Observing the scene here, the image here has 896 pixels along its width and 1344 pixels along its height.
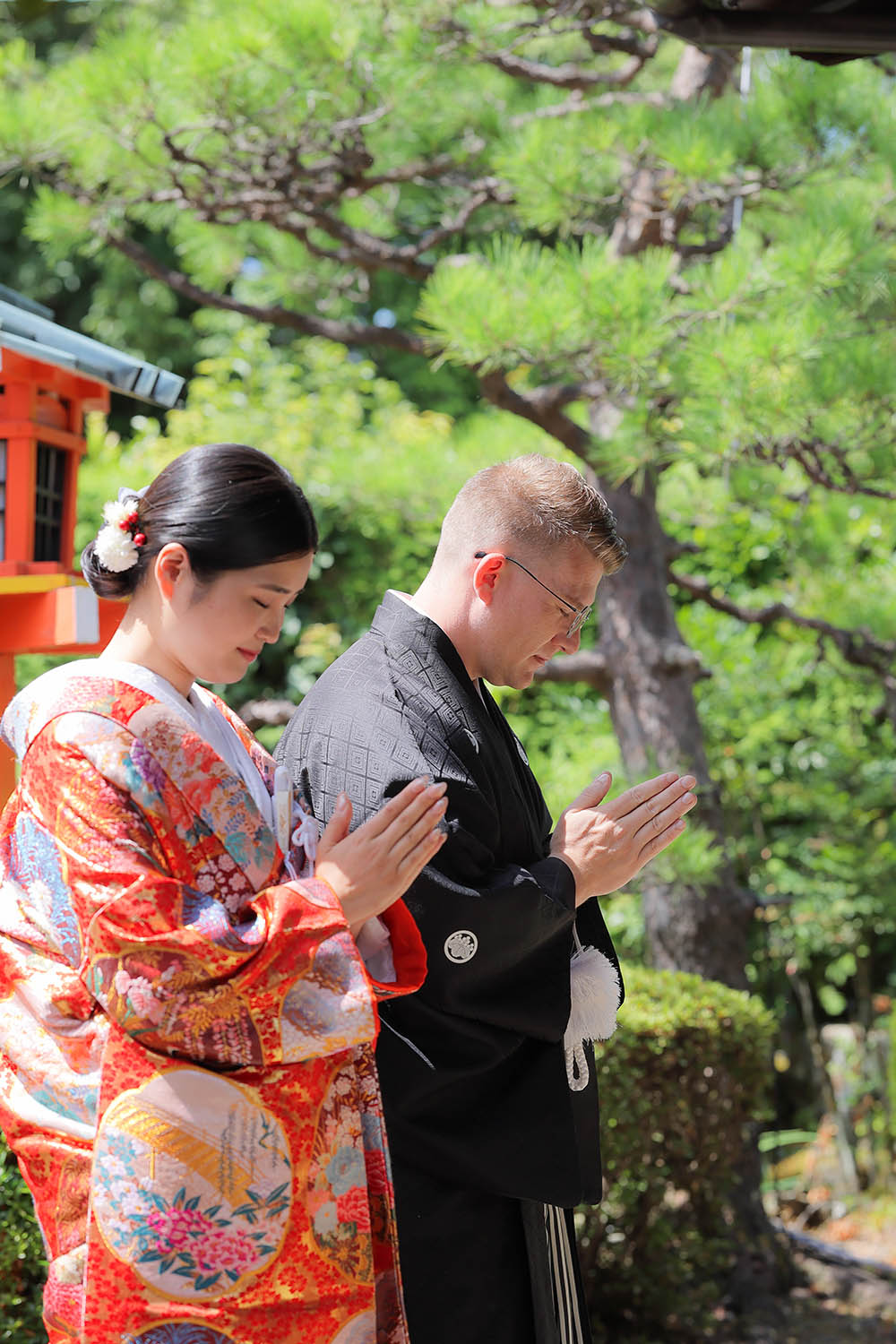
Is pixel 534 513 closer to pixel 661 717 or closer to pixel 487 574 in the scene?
pixel 487 574

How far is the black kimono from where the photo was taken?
185 cm

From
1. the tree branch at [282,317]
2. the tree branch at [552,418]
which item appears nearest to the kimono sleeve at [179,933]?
the tree branch at [552,418]

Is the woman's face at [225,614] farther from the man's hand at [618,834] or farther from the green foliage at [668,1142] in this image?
the green foliage at [668,1142]

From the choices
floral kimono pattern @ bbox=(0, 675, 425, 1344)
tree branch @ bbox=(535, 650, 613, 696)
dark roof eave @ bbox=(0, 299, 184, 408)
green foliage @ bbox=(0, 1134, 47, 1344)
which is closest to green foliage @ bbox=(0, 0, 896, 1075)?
tree branch @ bbox=(535, 650, 613, 696)

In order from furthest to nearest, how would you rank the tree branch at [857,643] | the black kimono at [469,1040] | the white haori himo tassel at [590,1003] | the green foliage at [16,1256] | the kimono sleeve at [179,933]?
the tree branch at [857,643] → the green foliage at [16,1256] → the white haori himo tassel at [590,1003] → the black kimono at [469,1040] → the kimono sleeve at [179,933]

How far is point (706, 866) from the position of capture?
3.69 metres

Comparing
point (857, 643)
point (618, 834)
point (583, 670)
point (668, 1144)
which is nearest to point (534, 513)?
point (618, 834)

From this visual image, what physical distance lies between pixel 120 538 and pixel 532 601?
2.36ft

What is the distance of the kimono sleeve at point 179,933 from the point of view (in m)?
1.36

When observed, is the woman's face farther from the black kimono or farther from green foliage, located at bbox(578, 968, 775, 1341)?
green foliage, located at bbox(578, 968, 775, 1341)

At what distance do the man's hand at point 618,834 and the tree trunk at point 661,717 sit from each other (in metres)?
2.04

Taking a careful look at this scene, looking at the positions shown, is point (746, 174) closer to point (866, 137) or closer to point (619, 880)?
point (866, 137)

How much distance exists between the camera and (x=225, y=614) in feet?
4.98

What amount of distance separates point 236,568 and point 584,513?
718 millimetres
